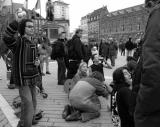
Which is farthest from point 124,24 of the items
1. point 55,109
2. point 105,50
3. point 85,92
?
point 85,92

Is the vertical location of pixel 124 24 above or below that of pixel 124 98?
above

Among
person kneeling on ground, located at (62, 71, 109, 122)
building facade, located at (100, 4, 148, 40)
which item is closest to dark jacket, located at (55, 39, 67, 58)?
person kneeling on ground, located at (62, 71, 109, 122)

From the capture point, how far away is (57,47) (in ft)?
27.5

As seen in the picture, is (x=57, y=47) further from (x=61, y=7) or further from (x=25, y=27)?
(x=61, y=7)

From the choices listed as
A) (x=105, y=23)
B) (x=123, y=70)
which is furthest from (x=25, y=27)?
(x=105, y=23)

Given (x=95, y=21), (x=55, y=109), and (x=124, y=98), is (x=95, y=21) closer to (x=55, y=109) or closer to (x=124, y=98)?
(x=55, y=109)

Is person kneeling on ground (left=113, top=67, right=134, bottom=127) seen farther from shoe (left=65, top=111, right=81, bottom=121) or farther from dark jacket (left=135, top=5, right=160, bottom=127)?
shoe (left=65, top=111, right=81, bottom=121)

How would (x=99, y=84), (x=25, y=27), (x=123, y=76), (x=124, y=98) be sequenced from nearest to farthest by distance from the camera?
1. (x=124, y=98)
2. (x=123, y=76)
3. (x=25, y=27)
4. (x=99, y=84)

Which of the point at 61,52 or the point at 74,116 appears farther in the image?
the point at 61,52

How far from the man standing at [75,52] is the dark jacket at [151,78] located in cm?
613

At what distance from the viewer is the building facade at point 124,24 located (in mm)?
85625

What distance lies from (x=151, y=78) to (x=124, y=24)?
94389 millimetres

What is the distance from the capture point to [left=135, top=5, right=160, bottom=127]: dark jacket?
1524mm

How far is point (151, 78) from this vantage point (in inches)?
60.2
